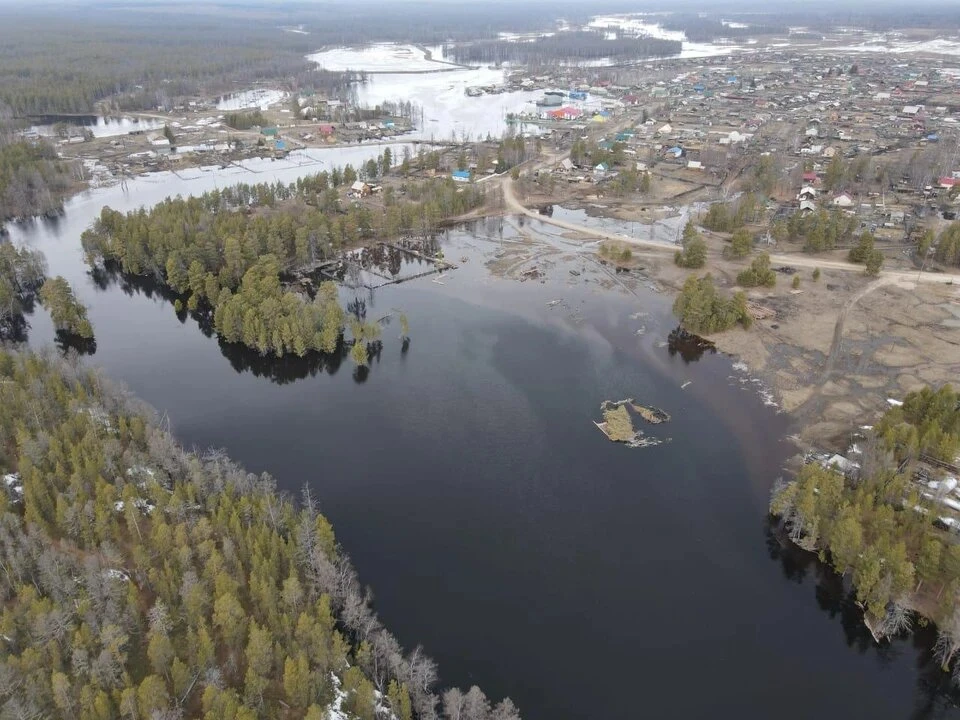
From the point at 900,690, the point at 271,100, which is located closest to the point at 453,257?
the point at 900,690

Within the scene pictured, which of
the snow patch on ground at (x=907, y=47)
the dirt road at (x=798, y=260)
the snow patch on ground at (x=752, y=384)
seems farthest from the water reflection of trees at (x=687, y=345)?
the snow patch on ground at (x=907, y=47)

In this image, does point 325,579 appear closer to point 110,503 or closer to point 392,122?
point 110,503

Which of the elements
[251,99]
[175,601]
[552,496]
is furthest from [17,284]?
[251,99]

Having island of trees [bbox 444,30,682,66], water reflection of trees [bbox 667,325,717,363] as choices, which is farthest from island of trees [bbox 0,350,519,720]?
island of trees [bbox 444,30,682,66]

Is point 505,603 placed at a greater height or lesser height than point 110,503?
lesser

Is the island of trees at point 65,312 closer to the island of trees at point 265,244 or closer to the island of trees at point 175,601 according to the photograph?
the island of trees at point 265,244

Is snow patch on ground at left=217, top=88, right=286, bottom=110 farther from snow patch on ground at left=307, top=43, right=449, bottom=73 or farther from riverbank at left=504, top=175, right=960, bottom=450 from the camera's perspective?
riverbank at left=504, top=175, right=960, bottom=450
